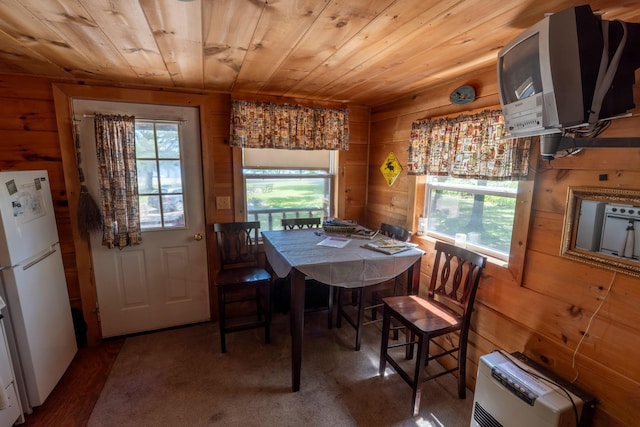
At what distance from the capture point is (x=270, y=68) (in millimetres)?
2012

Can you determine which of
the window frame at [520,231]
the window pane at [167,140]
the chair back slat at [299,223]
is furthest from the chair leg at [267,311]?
the window frame at [520,231]

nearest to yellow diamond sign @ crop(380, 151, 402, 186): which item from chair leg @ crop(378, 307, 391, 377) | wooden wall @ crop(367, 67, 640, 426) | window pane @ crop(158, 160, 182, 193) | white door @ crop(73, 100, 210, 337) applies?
wooden wall @ crop(367, 67, 640, 426)

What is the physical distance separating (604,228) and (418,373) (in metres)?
1.24

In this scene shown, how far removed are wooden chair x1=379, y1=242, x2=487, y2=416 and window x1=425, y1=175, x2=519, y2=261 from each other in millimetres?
202

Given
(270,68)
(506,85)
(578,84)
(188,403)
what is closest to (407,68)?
(506,85)

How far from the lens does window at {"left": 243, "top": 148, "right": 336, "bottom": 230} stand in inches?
116

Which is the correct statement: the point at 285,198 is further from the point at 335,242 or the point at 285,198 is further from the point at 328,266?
the point at 328,266

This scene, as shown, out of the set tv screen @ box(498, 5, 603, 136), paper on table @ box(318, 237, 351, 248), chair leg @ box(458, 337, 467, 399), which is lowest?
chair leg @ box(458, 337, 467, 399)

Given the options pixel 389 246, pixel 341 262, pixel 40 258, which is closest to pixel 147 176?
pixel 40 258

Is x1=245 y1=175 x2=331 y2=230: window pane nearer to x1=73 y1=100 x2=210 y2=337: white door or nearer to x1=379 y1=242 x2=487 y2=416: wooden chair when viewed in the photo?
x1=73 y1=100 x2=210 y2=337: white door

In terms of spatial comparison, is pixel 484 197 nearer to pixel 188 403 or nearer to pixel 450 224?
pixel 450 224

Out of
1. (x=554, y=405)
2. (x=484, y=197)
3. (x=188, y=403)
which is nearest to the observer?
(x=554, y=405)

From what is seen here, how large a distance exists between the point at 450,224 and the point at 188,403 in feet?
7.53

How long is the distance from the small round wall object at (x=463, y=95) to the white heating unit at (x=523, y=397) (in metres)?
1.62
